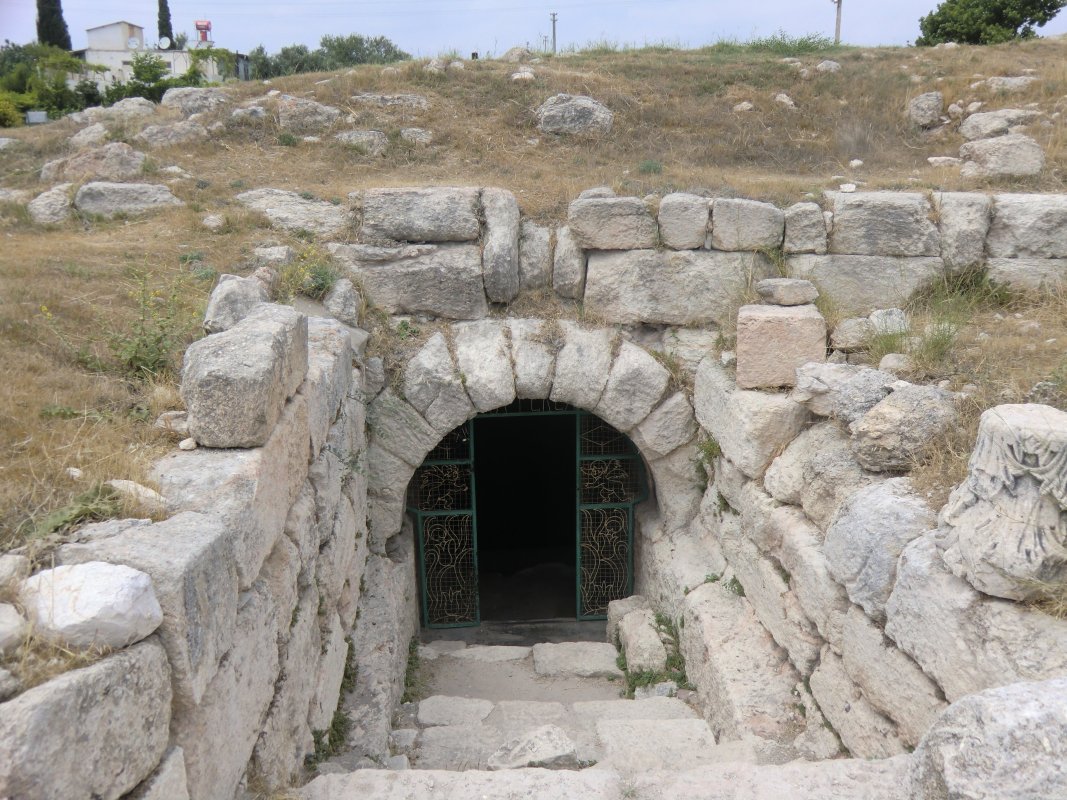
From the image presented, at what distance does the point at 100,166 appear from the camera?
7211 mm

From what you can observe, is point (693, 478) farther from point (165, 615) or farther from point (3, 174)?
point (3, 174)

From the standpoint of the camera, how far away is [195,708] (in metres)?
2.20

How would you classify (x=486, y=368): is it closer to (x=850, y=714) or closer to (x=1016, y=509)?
(x=850, y=714)

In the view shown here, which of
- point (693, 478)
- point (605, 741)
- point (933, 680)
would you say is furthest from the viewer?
point (693, 478)

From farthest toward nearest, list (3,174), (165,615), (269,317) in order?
(3,174)
(269,317)
(165,615)

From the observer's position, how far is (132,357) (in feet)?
12.5

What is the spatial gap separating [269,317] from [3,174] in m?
6.00

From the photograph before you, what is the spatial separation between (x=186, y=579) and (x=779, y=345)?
3649 mm

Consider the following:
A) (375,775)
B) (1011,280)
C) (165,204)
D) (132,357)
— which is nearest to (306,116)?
(165,204)

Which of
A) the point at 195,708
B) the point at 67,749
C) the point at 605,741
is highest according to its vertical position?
the point at 67,749

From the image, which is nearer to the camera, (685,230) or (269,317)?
(269,317)

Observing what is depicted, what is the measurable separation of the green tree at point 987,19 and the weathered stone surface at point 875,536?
53.3ft

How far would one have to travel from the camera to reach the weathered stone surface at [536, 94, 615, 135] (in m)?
8.52

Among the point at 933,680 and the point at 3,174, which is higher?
the point at 3,174
